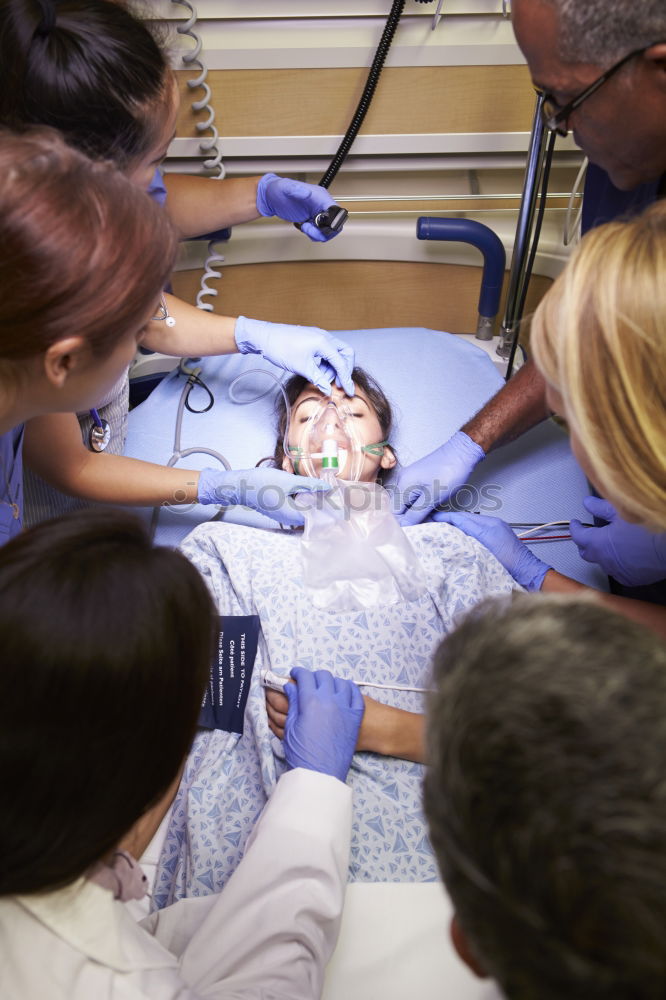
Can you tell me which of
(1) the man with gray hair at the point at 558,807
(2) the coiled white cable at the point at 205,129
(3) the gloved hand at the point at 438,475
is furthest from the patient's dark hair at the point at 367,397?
(1) the man with gray hair at the point at 558,807

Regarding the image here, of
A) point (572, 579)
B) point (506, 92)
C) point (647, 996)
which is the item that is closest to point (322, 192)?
point (506, 92)

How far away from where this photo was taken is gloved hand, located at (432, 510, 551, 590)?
1.77m

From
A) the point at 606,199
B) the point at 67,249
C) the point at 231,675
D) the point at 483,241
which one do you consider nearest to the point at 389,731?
the point at 231,675

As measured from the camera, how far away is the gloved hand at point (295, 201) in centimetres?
202

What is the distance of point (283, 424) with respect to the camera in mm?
2158

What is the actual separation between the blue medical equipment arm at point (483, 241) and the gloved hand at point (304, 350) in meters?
0.41

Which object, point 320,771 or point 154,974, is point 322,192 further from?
point 154,974

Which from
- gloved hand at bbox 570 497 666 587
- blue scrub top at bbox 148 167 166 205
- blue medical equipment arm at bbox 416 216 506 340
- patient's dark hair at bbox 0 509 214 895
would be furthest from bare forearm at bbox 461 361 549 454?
patient's dark hair at bbox 0 509 214 895

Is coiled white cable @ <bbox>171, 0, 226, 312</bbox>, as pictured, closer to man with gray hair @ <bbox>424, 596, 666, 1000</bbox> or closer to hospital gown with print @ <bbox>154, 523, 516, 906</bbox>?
hospital gown with print @ <bbox>154, 523, 516, 906</bbox>

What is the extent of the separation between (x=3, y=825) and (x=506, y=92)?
2.15 metres

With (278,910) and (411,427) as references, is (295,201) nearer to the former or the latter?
(411,427)

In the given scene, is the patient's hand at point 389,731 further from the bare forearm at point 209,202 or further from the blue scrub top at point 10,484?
the bare forearm at point 209,202

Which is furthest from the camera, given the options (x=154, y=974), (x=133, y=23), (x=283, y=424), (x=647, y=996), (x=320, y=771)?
(x=283, y=424)

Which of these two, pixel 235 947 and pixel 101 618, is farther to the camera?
pixel 235 947
